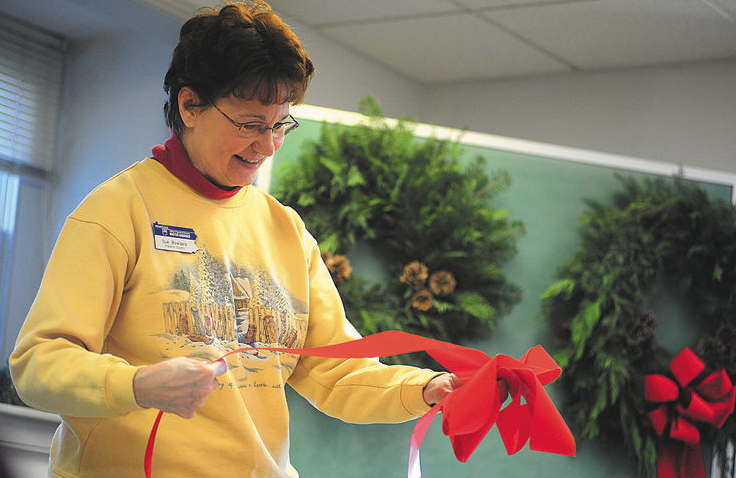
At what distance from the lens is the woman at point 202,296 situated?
0.90 metres

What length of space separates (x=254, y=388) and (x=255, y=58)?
0.45 m

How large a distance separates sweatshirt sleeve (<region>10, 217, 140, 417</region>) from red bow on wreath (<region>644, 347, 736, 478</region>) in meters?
1.63

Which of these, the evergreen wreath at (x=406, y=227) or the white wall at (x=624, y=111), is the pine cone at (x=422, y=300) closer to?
the evergreen wreath at (x=406, y=227)

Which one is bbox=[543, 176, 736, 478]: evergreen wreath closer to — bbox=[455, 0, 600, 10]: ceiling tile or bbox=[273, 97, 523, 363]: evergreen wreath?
bbox=[273, 97, 523, 363]: evergreen wreath

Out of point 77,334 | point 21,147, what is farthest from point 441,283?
point 21,147

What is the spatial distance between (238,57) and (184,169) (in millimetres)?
174

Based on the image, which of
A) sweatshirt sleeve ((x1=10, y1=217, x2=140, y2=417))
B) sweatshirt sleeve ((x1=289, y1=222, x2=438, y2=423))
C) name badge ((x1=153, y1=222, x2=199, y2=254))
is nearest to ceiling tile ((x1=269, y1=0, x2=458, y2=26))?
sweatshirt sleeve ((x1=289, y1=222, x2=438, y2=423))

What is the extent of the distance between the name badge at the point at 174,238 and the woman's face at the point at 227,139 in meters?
0.09

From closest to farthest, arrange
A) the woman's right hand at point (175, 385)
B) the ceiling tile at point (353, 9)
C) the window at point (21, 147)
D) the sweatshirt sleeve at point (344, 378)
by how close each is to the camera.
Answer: the woman's right hand at point (175, 385) < the sweatshirt sleeve at point (344, 378) < the window at point (21, 147) < the ceiling tile at point (353, 9)

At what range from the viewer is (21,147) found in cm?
244

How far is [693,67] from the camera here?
3.49 meters

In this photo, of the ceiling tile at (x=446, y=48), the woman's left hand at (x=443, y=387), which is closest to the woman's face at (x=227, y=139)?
A: the woman's left hand at (x=443, y=387)

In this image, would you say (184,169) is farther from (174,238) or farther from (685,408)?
(685,408)

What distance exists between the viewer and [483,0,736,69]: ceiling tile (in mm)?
2896
